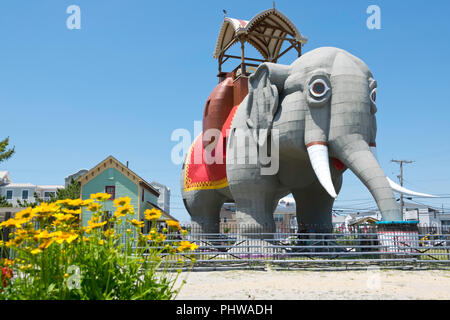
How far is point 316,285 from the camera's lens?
24.3 ft

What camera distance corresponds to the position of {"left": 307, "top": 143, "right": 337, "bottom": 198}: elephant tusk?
33.0 ft

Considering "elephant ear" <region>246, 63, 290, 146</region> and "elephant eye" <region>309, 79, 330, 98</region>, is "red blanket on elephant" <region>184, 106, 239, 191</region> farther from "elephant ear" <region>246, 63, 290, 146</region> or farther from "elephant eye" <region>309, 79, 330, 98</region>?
"elephant eye" <region>309, 79, 330, 98</region>

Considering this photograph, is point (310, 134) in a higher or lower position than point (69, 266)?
higher

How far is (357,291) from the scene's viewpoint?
6730 millimetres

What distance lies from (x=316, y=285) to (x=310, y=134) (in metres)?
4.62

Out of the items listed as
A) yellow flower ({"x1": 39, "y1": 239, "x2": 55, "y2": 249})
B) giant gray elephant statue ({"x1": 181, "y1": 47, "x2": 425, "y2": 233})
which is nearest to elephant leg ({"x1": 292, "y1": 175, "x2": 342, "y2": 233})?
giant gray elephant statue ({"x1": 181, "y1": 47, "x2": 425, "y2": 233})

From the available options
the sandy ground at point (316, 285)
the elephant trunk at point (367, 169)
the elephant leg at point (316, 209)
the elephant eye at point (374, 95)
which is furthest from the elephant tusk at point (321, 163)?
→ the elephant leg at point (316, 209)

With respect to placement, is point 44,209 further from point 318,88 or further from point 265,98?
point 265,98

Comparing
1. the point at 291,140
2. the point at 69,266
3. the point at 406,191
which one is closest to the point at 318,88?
the point at 291,140

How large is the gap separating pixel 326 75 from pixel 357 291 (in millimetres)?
6182

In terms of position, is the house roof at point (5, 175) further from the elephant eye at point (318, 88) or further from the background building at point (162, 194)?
the elephant eye at point (318, 88)

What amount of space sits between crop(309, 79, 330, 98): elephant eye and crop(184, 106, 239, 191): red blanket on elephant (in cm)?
387
